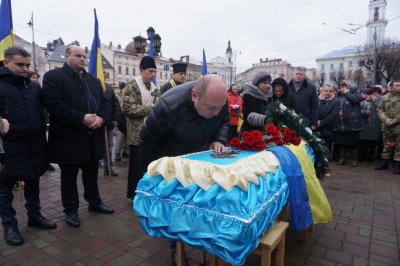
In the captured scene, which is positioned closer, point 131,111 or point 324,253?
point 324,253

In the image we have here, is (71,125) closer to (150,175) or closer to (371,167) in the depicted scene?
(150,175)

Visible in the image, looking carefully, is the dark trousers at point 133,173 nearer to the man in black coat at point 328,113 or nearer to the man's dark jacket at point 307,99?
the man's dark jacket at point 307,99

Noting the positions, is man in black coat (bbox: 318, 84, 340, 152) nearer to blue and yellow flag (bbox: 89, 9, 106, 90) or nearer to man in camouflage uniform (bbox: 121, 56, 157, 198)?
man in camouflage uniform (bbox: 121, 56, 157, 198)

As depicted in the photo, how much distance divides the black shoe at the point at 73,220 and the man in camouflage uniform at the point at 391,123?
617 cm

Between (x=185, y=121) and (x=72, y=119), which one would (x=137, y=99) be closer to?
(x=72, y=119)

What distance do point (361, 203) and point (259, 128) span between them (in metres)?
2.12

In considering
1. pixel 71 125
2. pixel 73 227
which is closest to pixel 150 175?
pixel 71 125

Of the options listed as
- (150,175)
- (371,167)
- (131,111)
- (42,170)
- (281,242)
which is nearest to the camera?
(150,175)

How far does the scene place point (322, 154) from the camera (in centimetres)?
330

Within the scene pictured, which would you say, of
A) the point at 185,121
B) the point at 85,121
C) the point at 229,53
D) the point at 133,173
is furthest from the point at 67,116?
the point at 229,53

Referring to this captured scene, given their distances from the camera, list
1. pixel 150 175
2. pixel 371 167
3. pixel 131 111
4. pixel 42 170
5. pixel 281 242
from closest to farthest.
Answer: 1. pixel 150 175
2. pixel 281 242
3. pixel 42 170
4. pixel 131 111
5. pixel 371 167

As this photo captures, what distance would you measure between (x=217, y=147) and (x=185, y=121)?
389 mm

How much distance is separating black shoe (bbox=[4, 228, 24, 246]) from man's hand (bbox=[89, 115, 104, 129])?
132 centimetres

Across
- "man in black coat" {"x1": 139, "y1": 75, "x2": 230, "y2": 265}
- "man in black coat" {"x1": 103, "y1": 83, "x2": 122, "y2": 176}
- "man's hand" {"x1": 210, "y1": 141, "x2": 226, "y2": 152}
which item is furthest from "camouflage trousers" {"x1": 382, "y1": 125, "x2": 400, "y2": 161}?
"man in black coat" {"x1": 103, "y1": 83, "x2": 122, "y2": 176}
